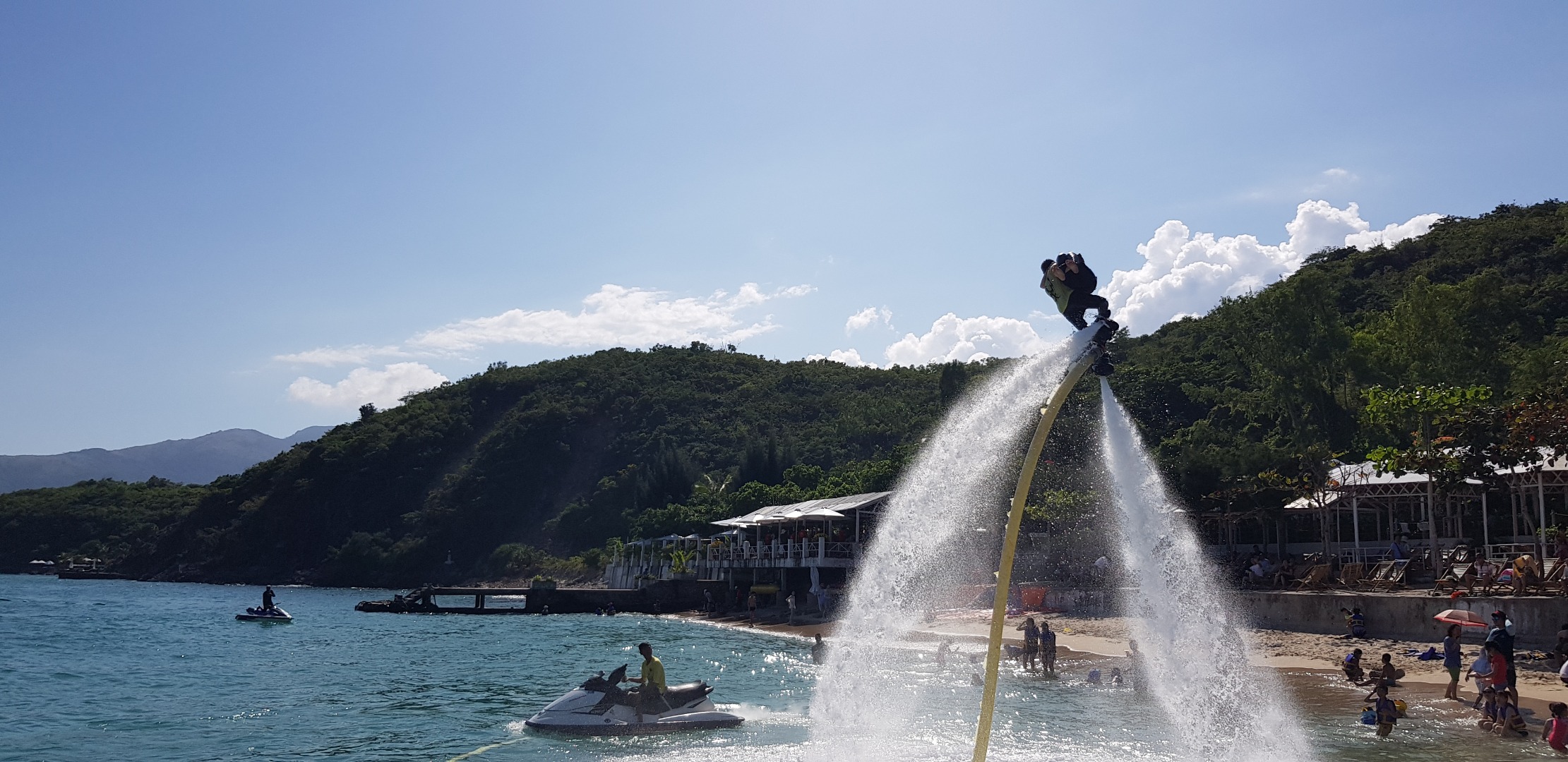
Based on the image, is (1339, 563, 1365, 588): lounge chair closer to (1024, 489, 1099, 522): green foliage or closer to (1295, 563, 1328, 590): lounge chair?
(1295, 563, 1328, 590): lounge chair

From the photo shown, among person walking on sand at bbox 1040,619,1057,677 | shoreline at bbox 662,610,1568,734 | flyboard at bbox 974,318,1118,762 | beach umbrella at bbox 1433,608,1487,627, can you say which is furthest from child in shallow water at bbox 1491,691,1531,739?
flyboard at bbox 974,318,1118,762

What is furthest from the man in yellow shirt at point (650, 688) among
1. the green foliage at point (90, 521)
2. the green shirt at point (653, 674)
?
the green foliage at point (90, 521)

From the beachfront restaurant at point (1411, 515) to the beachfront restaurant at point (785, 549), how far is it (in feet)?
54.7

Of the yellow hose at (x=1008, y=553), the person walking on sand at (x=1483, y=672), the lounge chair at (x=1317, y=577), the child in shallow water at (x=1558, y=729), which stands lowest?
the child in shallow water at (x=1558, y=729)

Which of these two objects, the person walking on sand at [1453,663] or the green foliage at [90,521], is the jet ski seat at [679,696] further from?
the green foliage at [90,521]

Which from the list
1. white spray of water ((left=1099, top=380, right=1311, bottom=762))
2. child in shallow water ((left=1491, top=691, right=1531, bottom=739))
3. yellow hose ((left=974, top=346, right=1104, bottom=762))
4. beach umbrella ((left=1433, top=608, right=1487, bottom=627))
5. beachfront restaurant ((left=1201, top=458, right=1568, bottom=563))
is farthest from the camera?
beachfront restaurant ((left=1201, top=458, right=1568, bottom=563))

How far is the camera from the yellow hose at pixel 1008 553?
7.00 m

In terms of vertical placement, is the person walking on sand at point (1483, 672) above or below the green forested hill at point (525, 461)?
below

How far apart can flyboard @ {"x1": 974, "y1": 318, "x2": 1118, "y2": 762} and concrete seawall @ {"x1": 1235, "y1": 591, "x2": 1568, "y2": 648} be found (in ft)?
71.4

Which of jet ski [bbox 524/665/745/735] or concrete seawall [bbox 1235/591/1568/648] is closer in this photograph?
jet ski [bbox 524/665/745/735]

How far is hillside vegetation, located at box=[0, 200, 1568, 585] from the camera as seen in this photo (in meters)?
49.6

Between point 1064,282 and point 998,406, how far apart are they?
1704 mm

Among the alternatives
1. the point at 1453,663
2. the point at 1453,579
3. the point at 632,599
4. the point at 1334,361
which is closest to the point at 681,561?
the point at 632,599

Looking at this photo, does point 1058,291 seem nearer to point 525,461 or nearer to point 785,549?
point 785,549
